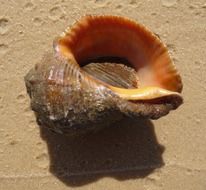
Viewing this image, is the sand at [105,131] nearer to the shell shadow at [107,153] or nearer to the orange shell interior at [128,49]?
the shell shadow at [107,153]

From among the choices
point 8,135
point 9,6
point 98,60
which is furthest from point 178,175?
point 9,6

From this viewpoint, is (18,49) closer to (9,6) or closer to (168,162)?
(9,6)

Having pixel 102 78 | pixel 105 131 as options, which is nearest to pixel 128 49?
pixel 102 78

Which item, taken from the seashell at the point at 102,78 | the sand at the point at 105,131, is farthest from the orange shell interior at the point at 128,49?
the sand at the point at 105,131

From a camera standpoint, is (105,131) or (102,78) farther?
(105,131)

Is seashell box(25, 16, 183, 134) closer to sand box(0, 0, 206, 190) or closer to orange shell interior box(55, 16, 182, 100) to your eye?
orange shell interior box(55, 16, 182, 100)

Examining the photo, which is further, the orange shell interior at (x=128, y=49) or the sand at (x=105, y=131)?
the sand at (x=105, y=131)

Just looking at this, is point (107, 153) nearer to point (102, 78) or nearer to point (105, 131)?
point (105, 131)
